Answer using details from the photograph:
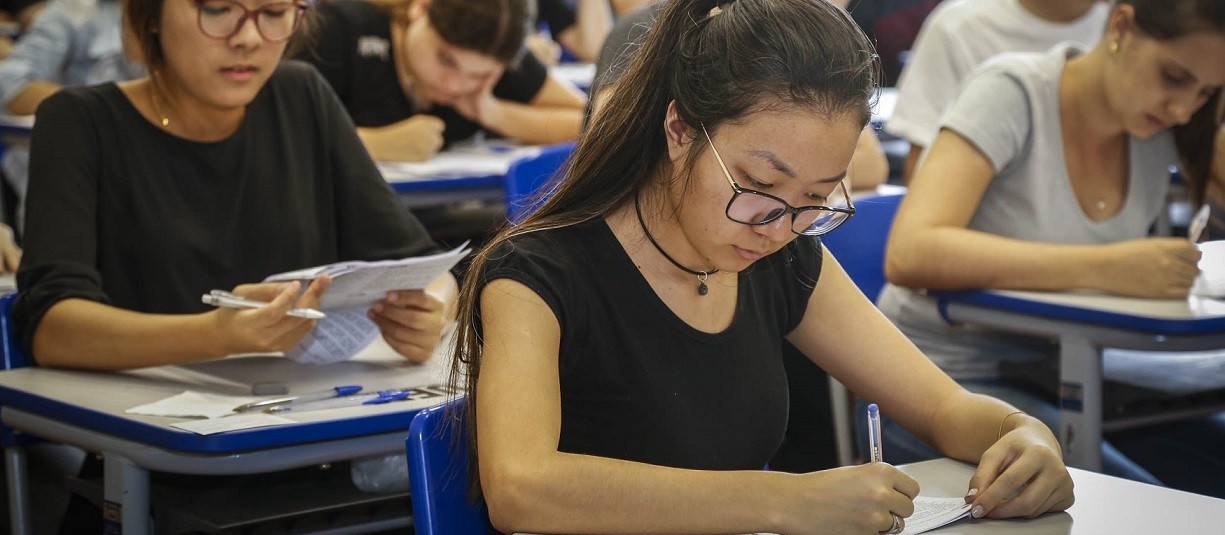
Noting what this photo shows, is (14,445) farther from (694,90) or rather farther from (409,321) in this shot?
(694,90)

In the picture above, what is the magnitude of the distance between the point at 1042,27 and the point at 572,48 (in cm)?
337

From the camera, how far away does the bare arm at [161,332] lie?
1711 millimetres

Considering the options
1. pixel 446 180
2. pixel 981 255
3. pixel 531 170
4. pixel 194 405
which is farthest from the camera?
pixel 446 180

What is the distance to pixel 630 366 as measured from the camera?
136cm

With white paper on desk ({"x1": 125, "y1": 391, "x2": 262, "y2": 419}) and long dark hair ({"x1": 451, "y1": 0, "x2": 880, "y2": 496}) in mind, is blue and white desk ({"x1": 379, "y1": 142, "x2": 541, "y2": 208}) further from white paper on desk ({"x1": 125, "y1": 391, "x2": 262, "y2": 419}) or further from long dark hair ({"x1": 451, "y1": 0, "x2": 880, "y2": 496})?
long dark hair ({"x1": 451, "y1": 0, "x2": 880, "y2": 496})

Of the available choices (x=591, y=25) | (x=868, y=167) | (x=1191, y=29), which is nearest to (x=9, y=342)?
(x=1191, y=29)

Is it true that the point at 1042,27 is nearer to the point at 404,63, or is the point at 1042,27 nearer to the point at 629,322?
the point at 404,63

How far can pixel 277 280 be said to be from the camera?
1749 mm

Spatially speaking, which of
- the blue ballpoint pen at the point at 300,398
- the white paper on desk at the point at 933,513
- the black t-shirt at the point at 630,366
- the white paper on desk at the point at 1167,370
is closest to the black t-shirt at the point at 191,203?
the blue ballpoint pen at the point at 300,398

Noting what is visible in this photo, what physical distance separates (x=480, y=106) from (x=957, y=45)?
51.9 inches

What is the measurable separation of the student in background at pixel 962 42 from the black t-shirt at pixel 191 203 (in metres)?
1.58

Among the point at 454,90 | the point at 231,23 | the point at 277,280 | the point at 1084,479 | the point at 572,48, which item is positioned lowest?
the point at 572,48

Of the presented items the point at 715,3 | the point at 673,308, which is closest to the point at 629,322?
the point at 673,308

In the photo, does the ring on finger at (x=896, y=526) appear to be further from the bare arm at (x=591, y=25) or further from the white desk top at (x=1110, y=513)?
the bare arm at (x=591, y=25)
